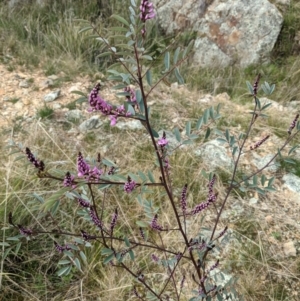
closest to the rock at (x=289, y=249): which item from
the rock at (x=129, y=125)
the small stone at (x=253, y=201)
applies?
the small stone at (x=253, y=201)

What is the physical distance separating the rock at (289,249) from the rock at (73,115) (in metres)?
1.91

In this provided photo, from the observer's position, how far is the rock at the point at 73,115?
3191 mm

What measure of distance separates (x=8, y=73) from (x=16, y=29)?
0.91 m

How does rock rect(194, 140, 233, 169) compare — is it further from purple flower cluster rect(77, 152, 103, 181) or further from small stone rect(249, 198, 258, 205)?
purple flower cluster rect(77, 152, 103, 181)

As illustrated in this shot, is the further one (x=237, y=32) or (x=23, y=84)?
(x=237, y=32)

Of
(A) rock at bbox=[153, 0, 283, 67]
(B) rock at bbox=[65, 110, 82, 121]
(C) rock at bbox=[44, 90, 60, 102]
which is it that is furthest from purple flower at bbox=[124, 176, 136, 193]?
(A) rock at bbox=[153, 0, 283, 67]

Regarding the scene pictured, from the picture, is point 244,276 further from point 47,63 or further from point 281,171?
point 47,63

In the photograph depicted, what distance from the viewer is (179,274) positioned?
6.53 ft

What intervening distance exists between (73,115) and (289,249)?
2026 millimetres

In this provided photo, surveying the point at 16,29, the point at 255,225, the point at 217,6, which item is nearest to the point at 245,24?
the point at 217,6

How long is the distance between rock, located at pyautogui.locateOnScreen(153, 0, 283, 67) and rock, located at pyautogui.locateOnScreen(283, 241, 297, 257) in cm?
285

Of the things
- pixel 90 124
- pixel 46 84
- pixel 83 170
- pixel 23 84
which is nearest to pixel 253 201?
pixel 90 124

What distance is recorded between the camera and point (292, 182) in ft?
8.72

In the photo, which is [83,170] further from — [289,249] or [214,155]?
[214,155]
